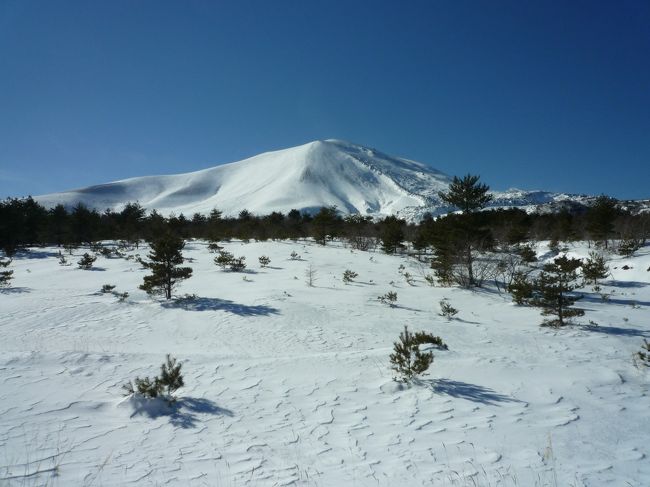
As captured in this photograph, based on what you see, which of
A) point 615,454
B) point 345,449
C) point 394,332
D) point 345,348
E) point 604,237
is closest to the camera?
point 615,454

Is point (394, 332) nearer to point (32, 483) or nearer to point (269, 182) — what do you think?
point (32, 483)

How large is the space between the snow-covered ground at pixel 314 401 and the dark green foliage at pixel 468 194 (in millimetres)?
8603

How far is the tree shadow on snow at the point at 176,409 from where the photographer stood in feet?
16.2

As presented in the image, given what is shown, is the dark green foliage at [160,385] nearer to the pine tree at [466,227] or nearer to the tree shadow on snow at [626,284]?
the pine tree at [466,227]

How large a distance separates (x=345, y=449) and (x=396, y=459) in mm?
635

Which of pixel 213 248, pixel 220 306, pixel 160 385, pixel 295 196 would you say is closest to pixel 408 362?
pixel 160 385

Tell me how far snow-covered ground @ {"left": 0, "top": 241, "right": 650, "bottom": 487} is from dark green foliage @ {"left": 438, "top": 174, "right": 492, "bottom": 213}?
8.60 m

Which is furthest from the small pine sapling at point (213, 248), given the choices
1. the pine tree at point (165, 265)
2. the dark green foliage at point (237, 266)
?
the pine tree at point (165, 265)

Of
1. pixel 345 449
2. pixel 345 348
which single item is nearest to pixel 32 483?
pixel 345 449

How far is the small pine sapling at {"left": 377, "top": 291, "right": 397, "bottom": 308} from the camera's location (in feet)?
43.2

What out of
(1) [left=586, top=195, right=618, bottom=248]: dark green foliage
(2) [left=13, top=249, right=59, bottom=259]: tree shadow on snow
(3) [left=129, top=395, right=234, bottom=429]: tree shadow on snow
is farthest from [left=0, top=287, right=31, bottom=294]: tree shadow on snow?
(1) [left=586, top=195, right=618, bottom=248]: dark green foliage

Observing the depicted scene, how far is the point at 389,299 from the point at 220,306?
6684mm

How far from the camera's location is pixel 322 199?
527 feet

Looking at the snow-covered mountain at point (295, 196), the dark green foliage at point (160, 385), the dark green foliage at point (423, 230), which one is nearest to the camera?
the dark green foliage at point (160, 385)
